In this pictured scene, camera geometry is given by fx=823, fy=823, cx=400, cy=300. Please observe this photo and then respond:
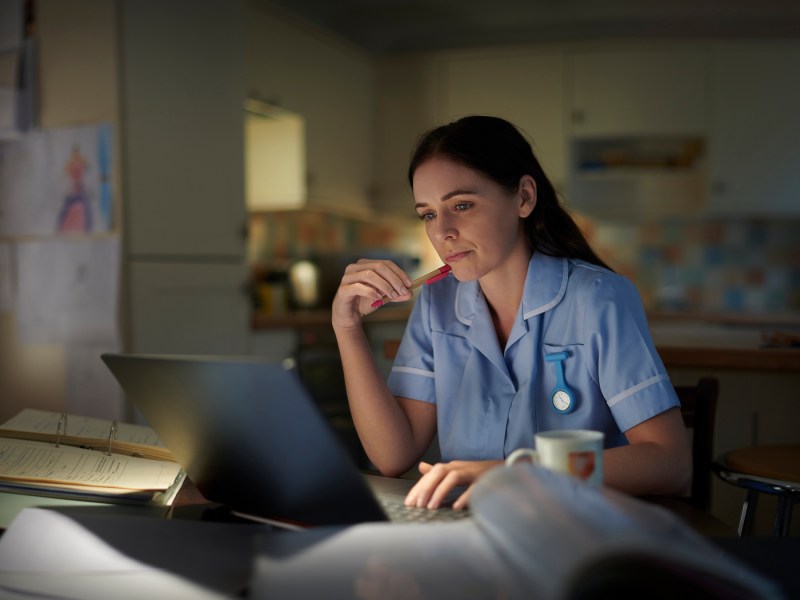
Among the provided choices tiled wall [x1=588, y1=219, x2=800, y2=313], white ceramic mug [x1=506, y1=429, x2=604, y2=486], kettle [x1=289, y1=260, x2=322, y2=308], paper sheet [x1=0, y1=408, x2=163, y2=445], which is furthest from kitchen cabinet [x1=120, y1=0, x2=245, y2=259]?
tiled wall [x1=588, y1=219, x2=800, y2=313]

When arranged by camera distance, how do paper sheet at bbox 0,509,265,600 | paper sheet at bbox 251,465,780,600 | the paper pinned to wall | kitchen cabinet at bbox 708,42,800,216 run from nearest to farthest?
paper sheet at bbox 251,465,780,600 < paper sheet at bbox 0,509,265,600 < the paper pinned to wall < kitchen cabinet at bbox 708,42,800,216

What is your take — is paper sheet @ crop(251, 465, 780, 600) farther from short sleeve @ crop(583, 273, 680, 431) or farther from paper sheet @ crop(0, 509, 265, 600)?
short sleeve @ crop(583, 273, 680, 431)

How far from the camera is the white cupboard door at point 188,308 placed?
258 cm

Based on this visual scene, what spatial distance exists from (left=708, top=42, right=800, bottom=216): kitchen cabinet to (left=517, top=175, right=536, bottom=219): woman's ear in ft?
10.8

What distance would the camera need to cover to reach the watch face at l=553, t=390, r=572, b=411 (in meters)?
1.24

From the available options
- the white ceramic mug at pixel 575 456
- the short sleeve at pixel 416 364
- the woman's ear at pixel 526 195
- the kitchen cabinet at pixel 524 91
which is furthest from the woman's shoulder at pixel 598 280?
the kitchen cabinet at pixel 524 91

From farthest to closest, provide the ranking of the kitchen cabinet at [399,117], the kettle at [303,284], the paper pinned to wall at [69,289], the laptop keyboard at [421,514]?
the kitchen cabinet at [399,117], the kettle at [303,284], the paper pinned to wall at [69,289], the laptop keyboard at [421,514]

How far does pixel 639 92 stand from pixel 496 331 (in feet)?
11.1

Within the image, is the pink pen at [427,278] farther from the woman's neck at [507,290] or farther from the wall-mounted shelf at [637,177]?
the wall-mounted shelf at [637,177]

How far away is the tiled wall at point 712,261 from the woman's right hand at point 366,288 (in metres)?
3.51

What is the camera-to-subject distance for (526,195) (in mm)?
1438

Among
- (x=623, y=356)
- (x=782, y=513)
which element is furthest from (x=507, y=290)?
(x=782, y=513)

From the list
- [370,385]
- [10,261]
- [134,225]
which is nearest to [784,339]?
[370,385]

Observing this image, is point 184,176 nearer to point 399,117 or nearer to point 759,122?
point 399,117
